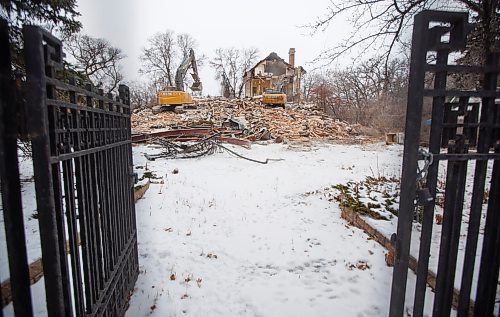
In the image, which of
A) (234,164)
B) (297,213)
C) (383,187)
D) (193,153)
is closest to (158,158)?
(193,153)

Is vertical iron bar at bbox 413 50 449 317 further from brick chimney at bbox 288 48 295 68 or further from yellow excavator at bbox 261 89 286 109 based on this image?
brick chimney at bbox 288 48 295 68

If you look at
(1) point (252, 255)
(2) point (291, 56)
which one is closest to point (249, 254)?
(1) point (252, 255)

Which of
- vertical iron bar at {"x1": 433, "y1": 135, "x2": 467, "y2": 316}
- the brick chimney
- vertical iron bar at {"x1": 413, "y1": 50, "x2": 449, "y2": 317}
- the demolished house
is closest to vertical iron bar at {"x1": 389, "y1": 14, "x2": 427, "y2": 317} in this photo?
vertical iron bar at {"x1": 413, "y1": 50, "x2": 449, "y2": 317}

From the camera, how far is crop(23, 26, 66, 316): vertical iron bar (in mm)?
1216

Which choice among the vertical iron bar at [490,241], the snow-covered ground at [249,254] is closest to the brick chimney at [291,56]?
the snow-covered ground at [249,254]

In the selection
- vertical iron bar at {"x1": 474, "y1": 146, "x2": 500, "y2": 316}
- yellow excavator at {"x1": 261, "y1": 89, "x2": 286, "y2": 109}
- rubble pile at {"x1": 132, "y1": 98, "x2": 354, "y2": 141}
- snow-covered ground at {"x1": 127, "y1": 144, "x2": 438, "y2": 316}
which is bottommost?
snow-covered ground at {"x1": 127, "y1": 144, "x2": 438, "y2": 316}

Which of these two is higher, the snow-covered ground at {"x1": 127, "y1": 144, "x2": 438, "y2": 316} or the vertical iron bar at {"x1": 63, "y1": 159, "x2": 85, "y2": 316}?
the vertical iron bar at {"x1": 63, "y1": 159, "x2": 85, "y2": 316}

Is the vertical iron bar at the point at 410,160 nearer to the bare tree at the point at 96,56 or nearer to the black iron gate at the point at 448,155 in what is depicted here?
the black iron gate at the point at 448,155

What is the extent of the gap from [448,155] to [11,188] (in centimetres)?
226

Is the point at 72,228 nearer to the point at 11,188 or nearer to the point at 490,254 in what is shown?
the point at 11,188

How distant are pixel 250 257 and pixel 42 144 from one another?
3.40 metres

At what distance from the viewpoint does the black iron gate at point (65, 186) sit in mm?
1147

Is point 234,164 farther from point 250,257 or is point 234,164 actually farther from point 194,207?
point 250,257

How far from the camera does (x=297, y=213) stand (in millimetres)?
5977
